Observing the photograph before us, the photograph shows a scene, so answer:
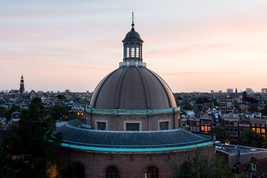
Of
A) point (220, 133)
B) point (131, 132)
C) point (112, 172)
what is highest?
point (131, 132)

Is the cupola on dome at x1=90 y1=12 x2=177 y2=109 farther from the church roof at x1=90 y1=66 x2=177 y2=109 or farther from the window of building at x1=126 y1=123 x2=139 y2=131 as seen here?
the window of building at x1=126 y1=123 x2=139 y2=131

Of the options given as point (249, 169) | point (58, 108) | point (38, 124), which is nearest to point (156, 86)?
point (38, 124)

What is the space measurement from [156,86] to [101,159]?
37.9ft

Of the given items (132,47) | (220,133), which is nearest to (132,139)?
(132,47)

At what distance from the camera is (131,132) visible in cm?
2616

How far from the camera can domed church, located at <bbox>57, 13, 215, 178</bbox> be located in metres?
23.6

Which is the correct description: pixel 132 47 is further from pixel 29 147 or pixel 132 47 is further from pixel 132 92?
pixel 29 147

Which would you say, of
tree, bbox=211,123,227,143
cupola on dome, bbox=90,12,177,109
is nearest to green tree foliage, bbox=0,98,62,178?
cupola on dome, bbox=90,12,177,109

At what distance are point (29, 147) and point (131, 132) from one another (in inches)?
416

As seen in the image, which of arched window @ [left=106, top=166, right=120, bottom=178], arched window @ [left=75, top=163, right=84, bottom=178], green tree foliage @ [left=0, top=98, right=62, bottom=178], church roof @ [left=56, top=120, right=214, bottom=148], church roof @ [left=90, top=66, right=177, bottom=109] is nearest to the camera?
green tree foliage @ [left=0, top=98, right=62, bottom=178]

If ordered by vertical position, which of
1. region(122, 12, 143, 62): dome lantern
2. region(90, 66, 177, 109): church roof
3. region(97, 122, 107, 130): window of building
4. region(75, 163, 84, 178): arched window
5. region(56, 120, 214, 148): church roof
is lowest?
region(75, 163, 84, 178): arched window

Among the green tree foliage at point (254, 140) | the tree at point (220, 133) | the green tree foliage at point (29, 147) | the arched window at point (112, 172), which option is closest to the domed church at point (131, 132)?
the arched window at point (112, 172)

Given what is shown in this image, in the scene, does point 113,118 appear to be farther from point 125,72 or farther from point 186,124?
point 186,124

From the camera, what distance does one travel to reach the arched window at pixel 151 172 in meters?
23.9
